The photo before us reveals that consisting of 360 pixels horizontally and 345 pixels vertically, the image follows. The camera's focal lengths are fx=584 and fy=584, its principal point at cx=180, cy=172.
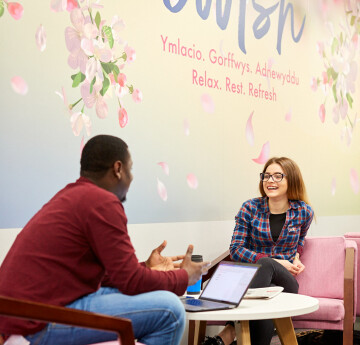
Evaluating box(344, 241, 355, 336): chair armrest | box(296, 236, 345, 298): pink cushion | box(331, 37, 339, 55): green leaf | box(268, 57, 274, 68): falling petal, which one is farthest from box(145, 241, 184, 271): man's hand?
box(331, 37, 339, 55): green leaf

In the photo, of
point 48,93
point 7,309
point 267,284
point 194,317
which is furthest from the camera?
point 267,284

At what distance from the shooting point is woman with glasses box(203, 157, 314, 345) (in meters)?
3.60

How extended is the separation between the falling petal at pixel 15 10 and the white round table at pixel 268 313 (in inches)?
63.7

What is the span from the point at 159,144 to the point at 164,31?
693 mm

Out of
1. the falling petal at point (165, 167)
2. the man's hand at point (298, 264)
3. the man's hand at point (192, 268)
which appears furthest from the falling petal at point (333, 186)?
the man's hand at point (192, 268)

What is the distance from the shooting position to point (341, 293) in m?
3.51

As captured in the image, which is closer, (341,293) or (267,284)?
(267,284)

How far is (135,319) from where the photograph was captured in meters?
1.95

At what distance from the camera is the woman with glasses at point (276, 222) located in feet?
11.8

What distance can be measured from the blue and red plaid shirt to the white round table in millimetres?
754

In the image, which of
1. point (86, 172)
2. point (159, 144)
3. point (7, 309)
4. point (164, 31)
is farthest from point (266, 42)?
point (7, 309)

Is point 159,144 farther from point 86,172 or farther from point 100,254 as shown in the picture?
point 100,254

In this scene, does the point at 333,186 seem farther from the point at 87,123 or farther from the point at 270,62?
the point at 87,123

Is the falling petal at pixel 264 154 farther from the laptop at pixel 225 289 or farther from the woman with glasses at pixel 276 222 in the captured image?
the laptop at pixel 225 289
